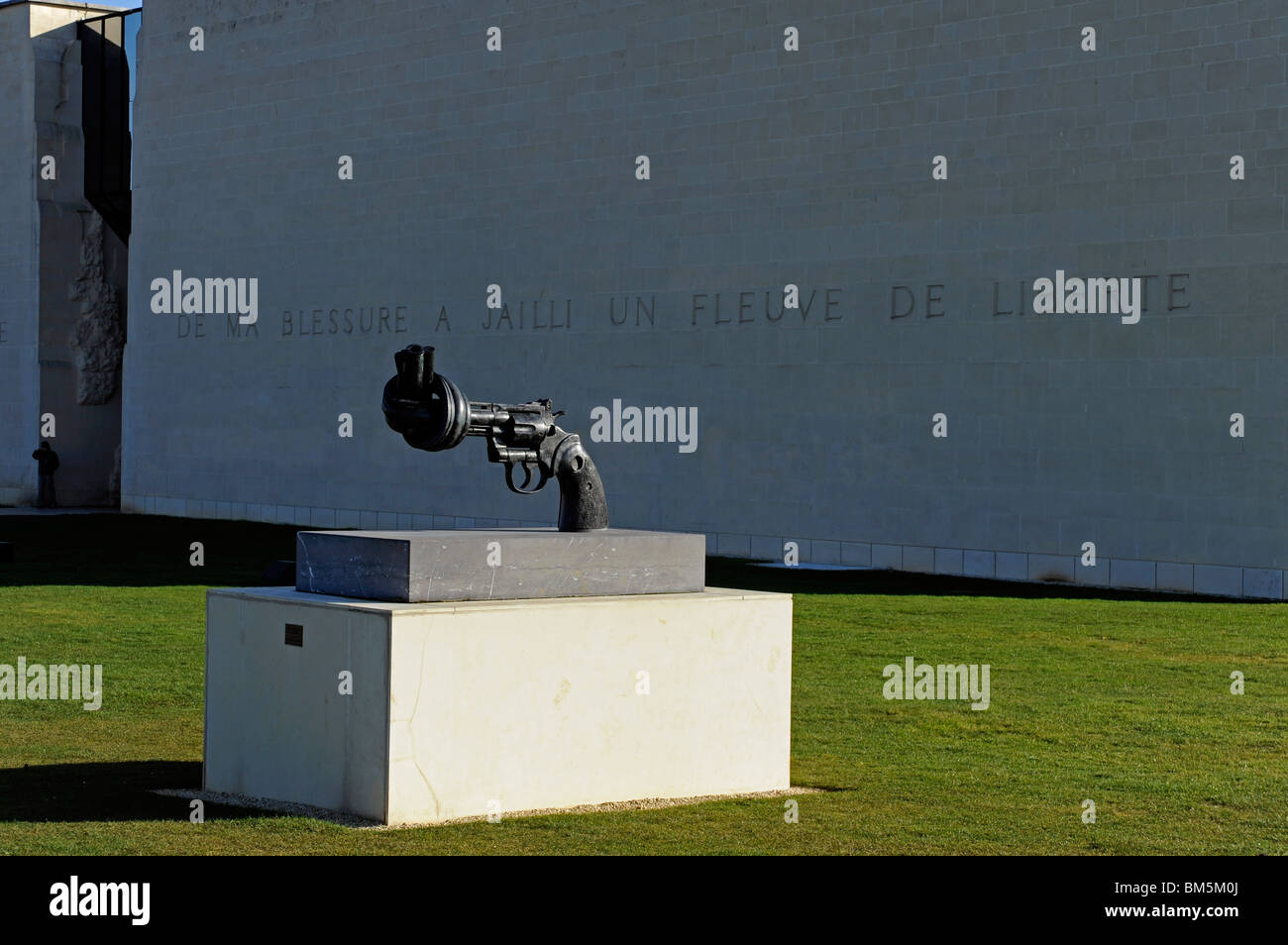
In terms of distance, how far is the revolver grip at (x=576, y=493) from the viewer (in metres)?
8.91

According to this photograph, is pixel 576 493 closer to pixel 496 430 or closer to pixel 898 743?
pixel 496 430

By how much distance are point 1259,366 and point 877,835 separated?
43.0 feet

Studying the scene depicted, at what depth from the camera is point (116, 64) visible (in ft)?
119

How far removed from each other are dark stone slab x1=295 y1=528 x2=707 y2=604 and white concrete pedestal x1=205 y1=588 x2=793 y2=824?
11cm

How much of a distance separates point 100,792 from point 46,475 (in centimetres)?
2870

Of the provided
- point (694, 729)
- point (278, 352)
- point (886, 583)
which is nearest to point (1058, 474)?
point (886, 583)

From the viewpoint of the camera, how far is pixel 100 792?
866cm

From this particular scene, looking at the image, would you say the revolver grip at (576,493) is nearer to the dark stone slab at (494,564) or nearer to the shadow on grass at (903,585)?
the dark stone slab at (494,564)

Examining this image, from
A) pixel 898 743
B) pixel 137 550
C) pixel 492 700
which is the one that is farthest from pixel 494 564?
pixel 137 550

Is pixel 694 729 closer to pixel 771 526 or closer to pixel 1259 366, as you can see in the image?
pixel 1259 366

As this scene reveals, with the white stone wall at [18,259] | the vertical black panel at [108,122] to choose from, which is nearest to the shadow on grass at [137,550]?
the white stone wall at [18,259]

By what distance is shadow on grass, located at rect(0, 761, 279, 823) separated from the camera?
806cm

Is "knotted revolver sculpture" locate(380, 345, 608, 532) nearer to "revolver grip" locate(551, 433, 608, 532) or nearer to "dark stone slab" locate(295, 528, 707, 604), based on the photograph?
"revolver grip" locate(551, 433, 608, 532)

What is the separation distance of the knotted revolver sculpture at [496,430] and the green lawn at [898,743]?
1.63m
